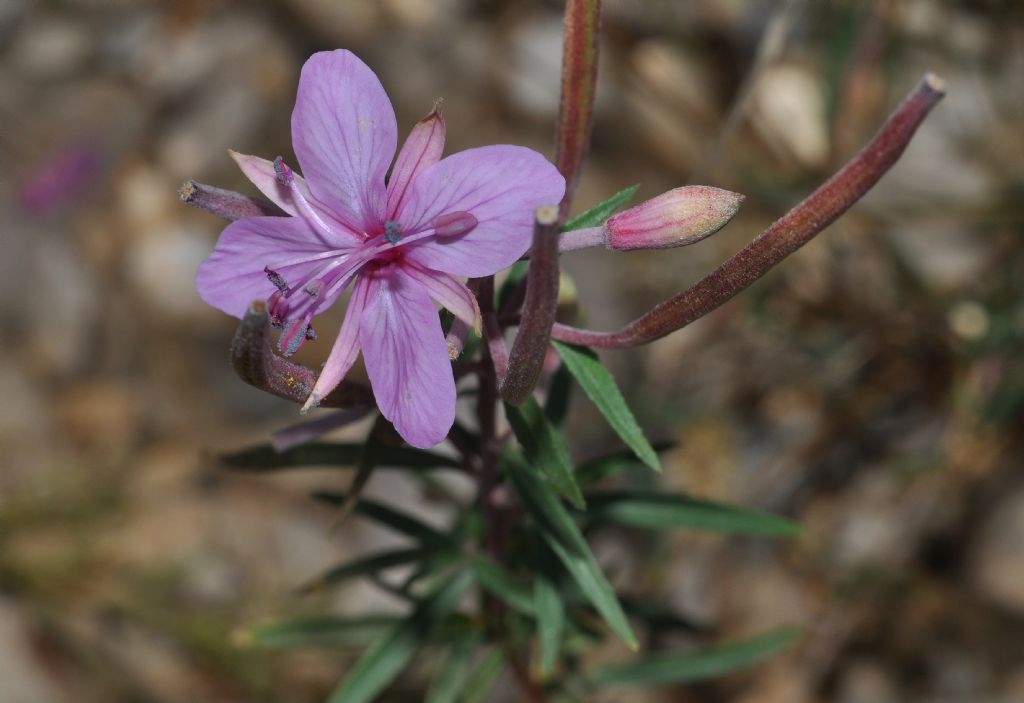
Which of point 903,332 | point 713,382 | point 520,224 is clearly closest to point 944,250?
point 903,332

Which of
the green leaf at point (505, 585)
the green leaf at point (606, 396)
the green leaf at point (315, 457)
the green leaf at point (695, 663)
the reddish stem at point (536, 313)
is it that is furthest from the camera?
the green leaf at point (695, 663)

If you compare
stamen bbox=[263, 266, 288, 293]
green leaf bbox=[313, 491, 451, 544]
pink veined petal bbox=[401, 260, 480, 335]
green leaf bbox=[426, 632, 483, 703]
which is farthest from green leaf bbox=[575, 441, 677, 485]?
stamen bbox=[263, 266, 288, 293]

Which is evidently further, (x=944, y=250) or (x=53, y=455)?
(x=53, y=455)

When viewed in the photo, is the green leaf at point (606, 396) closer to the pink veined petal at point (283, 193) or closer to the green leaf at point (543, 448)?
the green leaf at point (543, 448)

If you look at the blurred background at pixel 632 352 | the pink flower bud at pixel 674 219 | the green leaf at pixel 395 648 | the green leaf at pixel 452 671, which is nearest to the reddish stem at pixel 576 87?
the pink flower bud at pixel 674 219

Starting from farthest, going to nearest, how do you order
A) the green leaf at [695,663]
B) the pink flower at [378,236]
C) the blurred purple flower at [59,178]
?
the blurred purple flower at [59,178] → the green leaf at [695,663] → the pink flower at [378,236]

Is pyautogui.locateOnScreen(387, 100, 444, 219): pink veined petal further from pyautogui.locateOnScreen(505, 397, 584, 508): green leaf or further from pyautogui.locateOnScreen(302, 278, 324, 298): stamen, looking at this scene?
pyautogui.locateOnScreen(505, 397, 584, 508): green leaf

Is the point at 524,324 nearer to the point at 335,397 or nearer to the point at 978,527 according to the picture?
the point at 335,397
